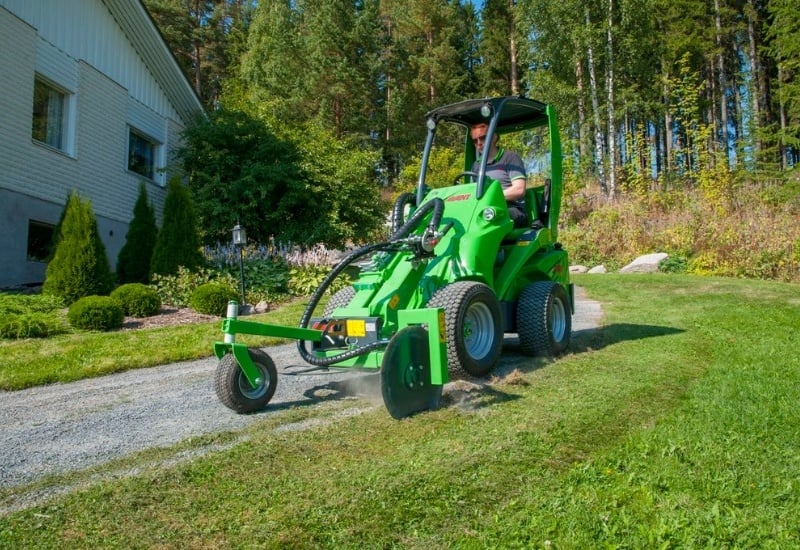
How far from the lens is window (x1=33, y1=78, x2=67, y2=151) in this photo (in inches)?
460

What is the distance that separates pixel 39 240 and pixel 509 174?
10.2 m

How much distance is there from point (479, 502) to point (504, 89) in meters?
34.5

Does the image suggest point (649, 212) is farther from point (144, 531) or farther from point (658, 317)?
point (144, 531)

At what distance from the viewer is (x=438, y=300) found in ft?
13.9

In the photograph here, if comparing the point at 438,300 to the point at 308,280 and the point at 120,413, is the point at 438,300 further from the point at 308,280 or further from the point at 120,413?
the point at 308,280

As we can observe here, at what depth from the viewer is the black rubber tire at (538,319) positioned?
5.22m

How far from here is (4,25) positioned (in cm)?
1062

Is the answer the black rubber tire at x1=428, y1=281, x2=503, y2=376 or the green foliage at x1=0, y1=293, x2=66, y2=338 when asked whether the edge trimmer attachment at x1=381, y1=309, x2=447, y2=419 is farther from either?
the green foliage at x1=0, y1=293, x2=66, y2=338

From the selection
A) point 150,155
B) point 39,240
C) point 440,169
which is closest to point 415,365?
point 39,240

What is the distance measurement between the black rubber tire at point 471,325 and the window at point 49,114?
35.3ft

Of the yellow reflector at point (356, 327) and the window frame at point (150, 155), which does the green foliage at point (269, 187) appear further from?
the yellow reflector at point (356, 327)

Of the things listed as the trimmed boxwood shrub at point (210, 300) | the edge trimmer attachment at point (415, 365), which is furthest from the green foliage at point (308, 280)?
the edge trimmer attachment at point (415, 365)

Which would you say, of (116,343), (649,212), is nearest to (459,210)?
(116,343)

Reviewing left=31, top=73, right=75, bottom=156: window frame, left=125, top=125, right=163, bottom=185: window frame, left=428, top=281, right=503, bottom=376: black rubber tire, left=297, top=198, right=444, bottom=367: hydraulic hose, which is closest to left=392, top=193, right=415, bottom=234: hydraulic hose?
left=297, top=198, right=444, bottom=367: hydraulic hose
